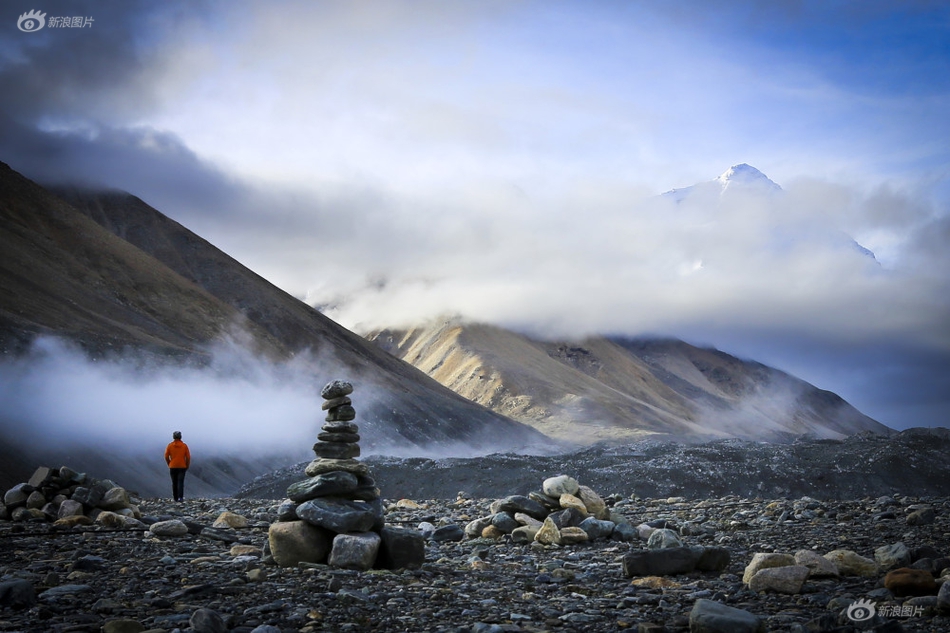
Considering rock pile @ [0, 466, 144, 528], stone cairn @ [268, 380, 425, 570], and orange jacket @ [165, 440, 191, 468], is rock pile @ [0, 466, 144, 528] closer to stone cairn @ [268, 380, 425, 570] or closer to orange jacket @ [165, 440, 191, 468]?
orange jacket @ [165, 440, 191, 468]

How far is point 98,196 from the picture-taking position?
118438mm

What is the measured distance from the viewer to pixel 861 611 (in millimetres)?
8266

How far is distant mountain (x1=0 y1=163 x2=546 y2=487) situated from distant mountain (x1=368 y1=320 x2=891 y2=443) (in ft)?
57.0

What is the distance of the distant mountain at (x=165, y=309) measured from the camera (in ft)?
197

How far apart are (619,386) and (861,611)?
439 feet

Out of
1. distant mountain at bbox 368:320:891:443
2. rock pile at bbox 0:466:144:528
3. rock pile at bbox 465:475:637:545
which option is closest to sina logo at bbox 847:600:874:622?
rock pile at bbox 465:475:637:545

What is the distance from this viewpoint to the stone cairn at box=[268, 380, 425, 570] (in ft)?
40.5

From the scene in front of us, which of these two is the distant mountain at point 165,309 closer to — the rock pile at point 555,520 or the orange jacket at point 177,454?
the orange jacket at point 177,454

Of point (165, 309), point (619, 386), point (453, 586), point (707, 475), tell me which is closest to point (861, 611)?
point (453, 586)

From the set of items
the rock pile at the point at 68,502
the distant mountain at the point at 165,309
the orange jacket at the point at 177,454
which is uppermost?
the distant mountain at the point at 165,309

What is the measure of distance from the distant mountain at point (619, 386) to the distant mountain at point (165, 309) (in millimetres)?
17366

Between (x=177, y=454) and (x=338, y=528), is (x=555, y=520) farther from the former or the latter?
(x=177, y=454)

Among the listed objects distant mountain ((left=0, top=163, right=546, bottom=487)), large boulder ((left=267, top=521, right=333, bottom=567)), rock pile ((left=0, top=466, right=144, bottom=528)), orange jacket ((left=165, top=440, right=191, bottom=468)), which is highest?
distant mountain ((left=0, top=163, right=546, bottom=487))

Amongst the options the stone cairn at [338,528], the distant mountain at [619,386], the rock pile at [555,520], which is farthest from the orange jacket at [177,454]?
the distant mountain at [619,386]
